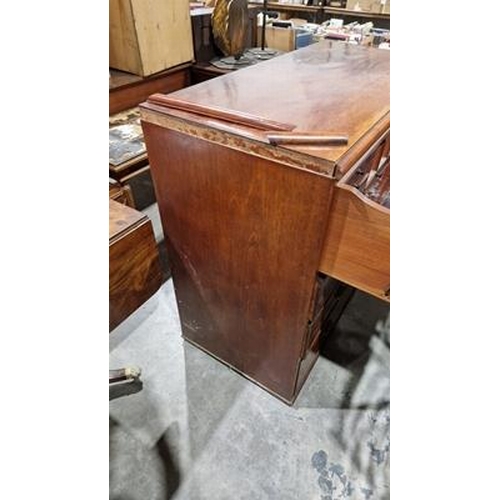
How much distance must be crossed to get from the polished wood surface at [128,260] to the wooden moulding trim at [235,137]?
0.23 metres

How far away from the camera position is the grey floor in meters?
1.12

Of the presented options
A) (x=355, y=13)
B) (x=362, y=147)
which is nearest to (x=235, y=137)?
(x=362, y=147)

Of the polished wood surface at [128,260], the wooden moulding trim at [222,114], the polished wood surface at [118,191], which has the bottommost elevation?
the polished wood surface at [118,191]

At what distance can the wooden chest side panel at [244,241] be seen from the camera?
0.77 meters

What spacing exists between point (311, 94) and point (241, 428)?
1115 mm

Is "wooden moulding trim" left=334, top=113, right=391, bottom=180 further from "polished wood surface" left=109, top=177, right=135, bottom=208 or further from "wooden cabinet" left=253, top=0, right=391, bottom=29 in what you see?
"wooden cabinet" left=253, top=0, right=391, bottom=29

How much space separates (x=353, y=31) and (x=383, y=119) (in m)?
2.02

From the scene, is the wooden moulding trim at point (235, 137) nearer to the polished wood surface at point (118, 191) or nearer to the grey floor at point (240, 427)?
the polished wood surface at point (118, 191)

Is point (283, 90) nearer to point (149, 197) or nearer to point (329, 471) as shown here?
point (329, 471)

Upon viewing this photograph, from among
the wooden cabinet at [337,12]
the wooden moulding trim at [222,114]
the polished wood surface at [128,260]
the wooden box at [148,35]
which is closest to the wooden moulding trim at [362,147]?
the wooden moulding trim at [222,114]

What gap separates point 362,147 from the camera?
0.72 m

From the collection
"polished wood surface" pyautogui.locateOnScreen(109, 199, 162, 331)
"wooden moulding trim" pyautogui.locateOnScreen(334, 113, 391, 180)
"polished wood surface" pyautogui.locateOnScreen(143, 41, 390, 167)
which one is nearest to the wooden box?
"polished wood surface" pyautogui.locateOnScreen(143, 41, 390, 167)
